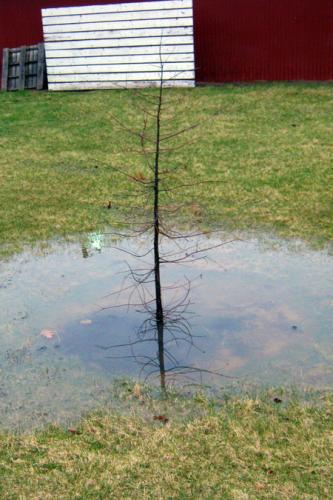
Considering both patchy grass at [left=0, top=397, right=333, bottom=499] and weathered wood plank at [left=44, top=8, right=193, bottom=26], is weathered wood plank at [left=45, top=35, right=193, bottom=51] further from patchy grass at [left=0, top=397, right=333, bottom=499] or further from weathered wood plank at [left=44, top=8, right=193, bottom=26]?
patchy grass at [left=0, top=397, right=333, bottom=499]

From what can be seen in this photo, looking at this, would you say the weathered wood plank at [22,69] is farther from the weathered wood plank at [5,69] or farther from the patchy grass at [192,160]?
the patchy grass at [192,160]

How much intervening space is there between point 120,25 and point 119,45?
436mm

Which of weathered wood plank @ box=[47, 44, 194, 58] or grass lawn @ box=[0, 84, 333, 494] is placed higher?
weathered wood plank @ box=[47, 44, 194, 58]

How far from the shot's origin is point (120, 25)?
53.2 feet

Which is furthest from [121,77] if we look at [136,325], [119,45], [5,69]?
[136,325]

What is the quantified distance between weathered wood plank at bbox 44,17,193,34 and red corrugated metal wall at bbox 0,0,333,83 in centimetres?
84

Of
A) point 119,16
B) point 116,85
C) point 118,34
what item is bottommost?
point 116,85

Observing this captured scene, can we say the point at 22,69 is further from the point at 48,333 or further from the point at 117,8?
the point at 48,333

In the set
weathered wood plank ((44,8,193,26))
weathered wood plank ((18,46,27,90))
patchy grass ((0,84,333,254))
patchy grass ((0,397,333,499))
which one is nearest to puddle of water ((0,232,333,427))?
patchy grass ((0,397,333,499))

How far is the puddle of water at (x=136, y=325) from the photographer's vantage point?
5.29 metres

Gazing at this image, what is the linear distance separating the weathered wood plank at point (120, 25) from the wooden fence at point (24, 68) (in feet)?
2.87

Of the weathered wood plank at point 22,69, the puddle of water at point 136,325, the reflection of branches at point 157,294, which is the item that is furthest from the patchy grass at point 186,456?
the weathered wood plank at point 22,69

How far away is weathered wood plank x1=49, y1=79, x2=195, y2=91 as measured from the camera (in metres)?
16.1

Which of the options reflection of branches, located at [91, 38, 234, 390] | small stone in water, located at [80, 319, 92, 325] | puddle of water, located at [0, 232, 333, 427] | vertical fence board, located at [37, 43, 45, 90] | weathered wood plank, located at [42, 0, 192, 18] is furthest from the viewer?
vertical fence board, located at [37, 43, 45, 90]
